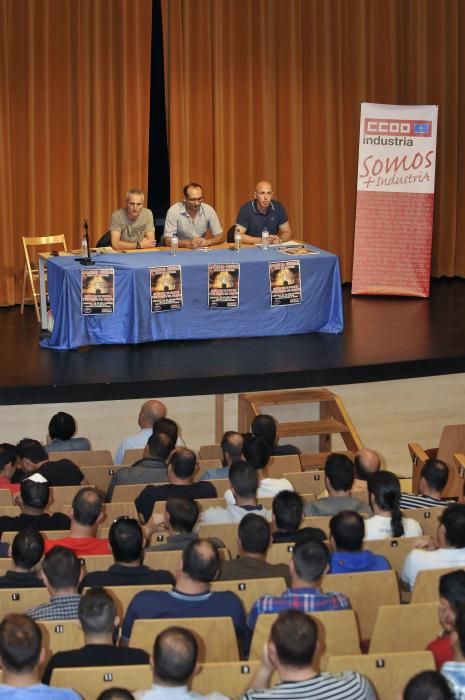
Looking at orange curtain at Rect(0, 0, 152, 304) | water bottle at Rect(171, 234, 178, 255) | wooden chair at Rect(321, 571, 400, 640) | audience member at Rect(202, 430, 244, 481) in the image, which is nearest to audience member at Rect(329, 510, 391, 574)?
wooden chair at Rect(321, 571, 400, 640)

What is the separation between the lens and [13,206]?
36.5ft

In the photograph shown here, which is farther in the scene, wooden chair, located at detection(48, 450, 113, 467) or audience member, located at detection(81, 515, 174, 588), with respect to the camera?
wooden chair, located at detection(48, 450, 113, 467)

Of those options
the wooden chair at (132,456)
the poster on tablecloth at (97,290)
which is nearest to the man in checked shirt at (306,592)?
the wooden chair at (132,456)

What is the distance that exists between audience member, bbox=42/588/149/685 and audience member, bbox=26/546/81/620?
375 millimetres

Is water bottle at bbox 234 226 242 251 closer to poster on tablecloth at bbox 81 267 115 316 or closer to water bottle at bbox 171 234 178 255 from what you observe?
water bottle at bbox 171 234 178 255

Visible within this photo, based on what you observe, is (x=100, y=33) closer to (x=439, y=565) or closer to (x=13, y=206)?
(x=13, y=206)

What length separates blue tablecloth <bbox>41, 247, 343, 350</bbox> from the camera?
877 centimetres

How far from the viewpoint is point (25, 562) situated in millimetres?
4324

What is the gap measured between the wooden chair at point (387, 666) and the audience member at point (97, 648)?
62 cm

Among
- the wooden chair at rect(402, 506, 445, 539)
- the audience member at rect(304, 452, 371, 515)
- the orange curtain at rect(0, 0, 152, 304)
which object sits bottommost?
the wooden chair at rect(402, 506, 445, 539)

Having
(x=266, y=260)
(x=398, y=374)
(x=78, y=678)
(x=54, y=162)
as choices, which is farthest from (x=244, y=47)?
(x=78, y=678)

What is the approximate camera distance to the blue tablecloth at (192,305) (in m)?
8.77

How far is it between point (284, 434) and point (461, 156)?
5778 millimetres

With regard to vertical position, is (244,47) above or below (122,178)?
above
